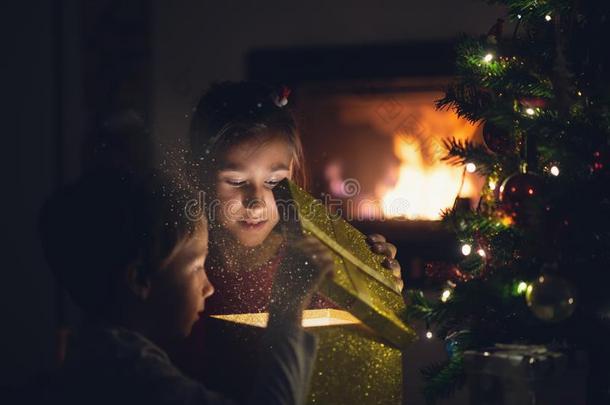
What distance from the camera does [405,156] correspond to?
3053mm

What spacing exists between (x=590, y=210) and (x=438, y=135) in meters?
2.01

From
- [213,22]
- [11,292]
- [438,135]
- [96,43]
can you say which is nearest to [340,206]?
[438,135]

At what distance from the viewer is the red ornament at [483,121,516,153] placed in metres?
1.26

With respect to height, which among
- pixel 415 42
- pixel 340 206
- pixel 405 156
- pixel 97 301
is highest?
pixel 415 42

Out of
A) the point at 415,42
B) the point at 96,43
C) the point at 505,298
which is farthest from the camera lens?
the point at 96,43

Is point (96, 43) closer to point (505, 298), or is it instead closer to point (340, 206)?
point (340, 206)

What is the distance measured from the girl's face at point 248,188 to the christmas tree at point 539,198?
0.43 m

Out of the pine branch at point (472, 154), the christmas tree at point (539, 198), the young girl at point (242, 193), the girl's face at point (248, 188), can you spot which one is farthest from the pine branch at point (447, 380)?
the girl's face at point (248, 188)

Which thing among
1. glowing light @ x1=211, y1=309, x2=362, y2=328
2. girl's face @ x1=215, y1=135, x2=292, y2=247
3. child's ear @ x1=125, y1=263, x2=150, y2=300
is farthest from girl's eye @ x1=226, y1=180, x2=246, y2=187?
child's ear @ x1=125, y1=263, x2=150, y2=300

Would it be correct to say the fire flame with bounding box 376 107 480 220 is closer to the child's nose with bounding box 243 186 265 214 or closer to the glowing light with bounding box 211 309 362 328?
the child's nose with bounding box 243 186 265 214

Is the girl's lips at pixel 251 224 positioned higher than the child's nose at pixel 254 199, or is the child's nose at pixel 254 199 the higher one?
the child's nose at pixel 254 199

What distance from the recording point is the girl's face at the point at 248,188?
1519 millimetres

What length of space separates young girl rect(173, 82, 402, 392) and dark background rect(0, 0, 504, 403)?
4.95ft

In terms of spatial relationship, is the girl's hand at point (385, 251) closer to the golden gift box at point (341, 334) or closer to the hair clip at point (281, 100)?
the golden gift box at point (341, 334)
